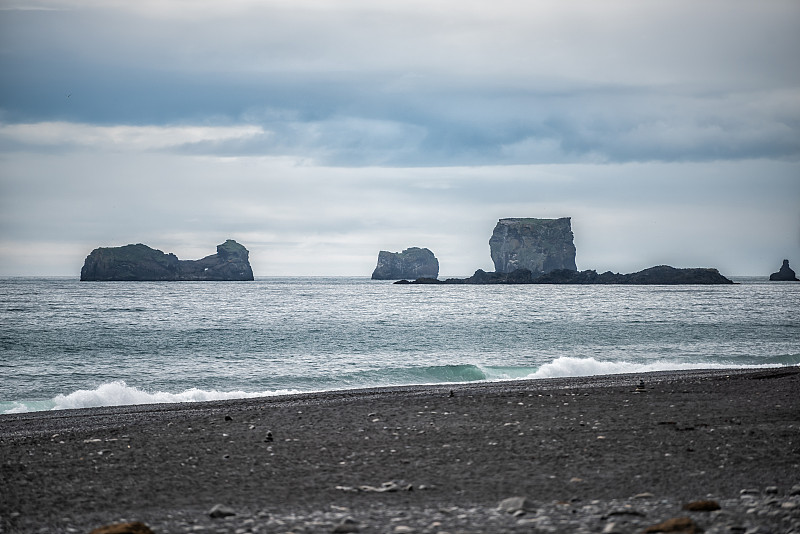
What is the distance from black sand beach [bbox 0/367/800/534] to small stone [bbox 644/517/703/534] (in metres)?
0.04

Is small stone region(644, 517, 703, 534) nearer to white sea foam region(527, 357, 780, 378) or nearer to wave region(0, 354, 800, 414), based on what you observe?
wave region(0, 354, 800, 414)

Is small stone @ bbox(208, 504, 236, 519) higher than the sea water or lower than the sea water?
higher

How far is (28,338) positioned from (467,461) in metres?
41.0

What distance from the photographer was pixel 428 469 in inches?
317

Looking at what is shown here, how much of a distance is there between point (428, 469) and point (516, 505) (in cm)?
188

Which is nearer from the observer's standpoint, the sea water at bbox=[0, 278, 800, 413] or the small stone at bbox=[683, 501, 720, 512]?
the small stone at bbox=[683, 501, 720, 512]

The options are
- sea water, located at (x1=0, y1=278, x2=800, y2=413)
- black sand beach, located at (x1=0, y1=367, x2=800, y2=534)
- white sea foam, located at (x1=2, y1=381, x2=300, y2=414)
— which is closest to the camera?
black sand beach, located at (x1=0, y1=367, x2=800, y2=534)

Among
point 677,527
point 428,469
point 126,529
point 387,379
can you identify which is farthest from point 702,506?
point 387,379

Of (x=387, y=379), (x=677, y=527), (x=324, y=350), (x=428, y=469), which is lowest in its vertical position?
(x=387, y=379)

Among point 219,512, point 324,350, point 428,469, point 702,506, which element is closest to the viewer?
point 702,506

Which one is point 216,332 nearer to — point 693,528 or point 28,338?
point 28,338

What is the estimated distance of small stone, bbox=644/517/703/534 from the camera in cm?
537

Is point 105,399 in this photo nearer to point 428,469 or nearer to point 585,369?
point 428,469

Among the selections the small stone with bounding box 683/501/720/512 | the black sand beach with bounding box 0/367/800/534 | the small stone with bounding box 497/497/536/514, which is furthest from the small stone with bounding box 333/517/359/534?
the small stone with bounding box 683/501/720/512
